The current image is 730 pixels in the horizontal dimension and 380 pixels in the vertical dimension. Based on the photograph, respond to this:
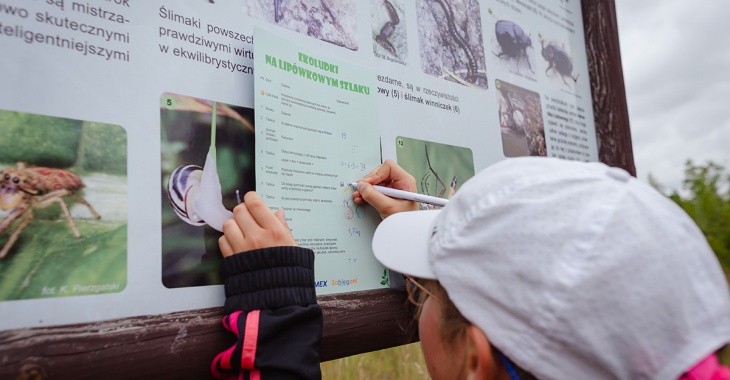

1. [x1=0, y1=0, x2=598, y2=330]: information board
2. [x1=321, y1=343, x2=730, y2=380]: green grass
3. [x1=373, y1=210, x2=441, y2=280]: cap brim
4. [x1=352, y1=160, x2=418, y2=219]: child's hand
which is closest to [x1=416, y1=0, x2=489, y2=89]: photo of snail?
[x1=0, y1=0, x2=598, y2=330]: information board

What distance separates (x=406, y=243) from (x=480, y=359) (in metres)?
0.27

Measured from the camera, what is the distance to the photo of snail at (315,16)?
1.12 meters

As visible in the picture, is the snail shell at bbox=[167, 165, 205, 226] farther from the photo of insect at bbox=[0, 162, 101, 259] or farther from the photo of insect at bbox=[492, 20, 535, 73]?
the photo of insect at bbox=[492, 20, 535, 73]

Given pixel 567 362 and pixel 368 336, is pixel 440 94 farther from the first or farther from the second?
pixel 567 362

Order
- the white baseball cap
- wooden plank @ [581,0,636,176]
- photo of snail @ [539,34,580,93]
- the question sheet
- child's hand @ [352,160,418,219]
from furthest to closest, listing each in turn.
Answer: wooden plank @ [581,0,636,176], photo of snail @ [539,34,580,93], child's hand @ [352,160,418,219], the question sheet, the white baseball cap

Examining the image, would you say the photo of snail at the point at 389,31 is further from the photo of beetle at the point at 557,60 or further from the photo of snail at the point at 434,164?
the photo of beetle at the point at 557,60

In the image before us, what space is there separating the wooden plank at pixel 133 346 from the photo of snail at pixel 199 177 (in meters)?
0.08

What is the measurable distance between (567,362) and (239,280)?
0.56 meters

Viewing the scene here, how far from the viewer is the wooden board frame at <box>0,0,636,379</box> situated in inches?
29.4

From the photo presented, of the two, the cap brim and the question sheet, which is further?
the question sheet

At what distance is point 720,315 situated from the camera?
0.69 m

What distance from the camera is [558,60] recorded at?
6.59 ft

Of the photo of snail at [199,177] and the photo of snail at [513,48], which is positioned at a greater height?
the photo of snail at [513,48]

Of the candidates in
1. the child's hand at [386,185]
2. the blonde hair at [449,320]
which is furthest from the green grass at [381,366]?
the blonde hair at [449,320]
